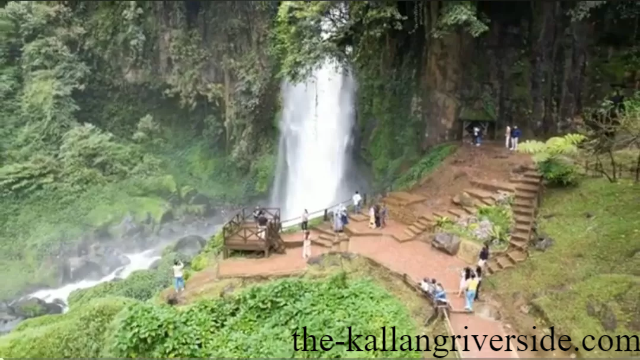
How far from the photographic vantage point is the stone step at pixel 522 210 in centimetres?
1701

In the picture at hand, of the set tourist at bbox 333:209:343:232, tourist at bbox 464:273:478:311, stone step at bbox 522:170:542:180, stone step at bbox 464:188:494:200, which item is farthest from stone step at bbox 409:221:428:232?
tourist at bbox 464:273:478:311

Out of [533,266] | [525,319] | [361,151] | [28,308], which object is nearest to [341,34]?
[361,151]

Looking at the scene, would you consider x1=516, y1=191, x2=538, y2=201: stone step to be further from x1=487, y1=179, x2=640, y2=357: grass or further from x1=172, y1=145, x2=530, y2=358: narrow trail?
x1=172, y1=145, x2=530, y2=358: narrow trail

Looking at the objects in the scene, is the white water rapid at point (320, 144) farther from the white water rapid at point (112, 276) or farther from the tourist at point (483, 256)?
the tourist at point (483, 256)

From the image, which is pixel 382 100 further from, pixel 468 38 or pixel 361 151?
pixel 468 38

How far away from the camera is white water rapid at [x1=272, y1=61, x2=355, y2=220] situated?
28.6m

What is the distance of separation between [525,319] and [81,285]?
63.2 feet

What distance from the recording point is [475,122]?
912 inches

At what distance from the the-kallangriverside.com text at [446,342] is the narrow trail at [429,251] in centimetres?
15

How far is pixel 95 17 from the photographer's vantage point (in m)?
32.2

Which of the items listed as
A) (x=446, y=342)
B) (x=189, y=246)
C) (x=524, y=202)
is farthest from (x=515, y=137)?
(x=189, y=246)

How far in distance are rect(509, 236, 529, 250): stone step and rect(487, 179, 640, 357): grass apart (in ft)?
1.58

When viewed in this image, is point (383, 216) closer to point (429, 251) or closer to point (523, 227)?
point (429, 251)

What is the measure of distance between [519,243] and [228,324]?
9041mm
